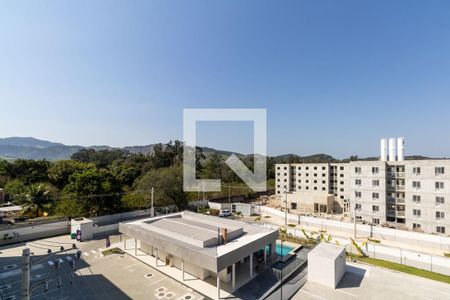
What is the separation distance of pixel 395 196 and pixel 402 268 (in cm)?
1772

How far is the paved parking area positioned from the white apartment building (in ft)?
66.2

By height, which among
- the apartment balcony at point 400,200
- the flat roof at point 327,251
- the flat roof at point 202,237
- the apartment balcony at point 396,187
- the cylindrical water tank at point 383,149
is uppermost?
the cylindrical water tank at point 383,149

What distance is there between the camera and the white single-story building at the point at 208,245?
13.6 meters

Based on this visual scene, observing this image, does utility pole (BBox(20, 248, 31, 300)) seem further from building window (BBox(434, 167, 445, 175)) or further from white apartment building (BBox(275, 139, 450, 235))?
building window (BBox(434, 167, 445, 175))

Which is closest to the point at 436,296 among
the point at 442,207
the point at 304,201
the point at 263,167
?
the point at 442,207

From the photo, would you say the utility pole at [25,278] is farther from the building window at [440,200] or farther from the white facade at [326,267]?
the building window at [440,200]

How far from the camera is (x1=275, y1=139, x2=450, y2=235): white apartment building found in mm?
27905

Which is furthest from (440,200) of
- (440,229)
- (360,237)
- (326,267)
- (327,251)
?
(326,267)

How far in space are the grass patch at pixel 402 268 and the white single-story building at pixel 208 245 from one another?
266 inches

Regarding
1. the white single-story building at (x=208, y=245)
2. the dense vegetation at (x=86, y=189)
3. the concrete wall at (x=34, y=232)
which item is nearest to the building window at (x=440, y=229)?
the white single-story building at (x=208, y=245)

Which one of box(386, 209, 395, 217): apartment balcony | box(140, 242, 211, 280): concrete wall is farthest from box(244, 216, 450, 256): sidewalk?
box(140, 242, 211, 280): concrete wall

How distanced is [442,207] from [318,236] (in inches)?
610

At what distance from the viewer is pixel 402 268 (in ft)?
56.2

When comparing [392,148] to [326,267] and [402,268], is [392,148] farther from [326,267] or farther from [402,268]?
[326,267]
